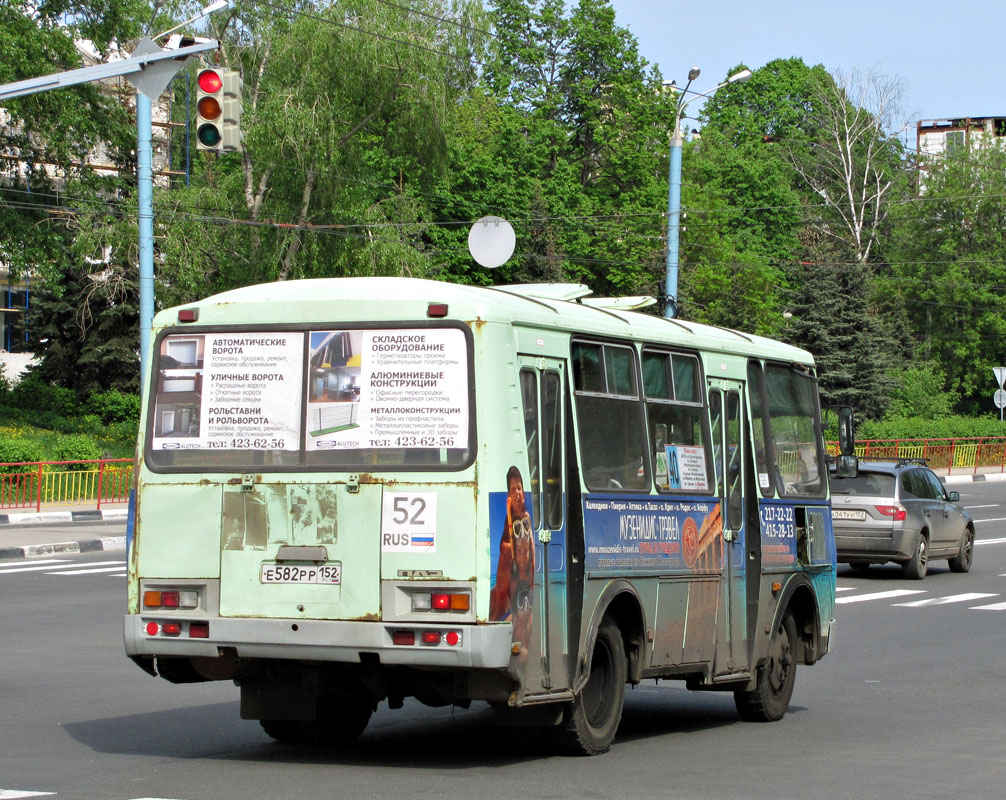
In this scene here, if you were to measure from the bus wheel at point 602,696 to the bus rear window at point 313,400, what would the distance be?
173 centimetres

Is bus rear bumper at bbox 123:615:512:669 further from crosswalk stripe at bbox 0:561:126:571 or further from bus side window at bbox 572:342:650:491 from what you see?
crosswalk stripe at bbox 0:561:126:571

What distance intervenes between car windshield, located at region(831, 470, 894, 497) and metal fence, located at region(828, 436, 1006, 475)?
912 inches

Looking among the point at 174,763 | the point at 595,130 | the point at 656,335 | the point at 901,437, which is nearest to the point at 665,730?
the point at 656,335

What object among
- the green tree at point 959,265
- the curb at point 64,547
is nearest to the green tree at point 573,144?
the green tree at point 959,265

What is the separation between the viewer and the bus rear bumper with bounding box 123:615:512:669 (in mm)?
7602

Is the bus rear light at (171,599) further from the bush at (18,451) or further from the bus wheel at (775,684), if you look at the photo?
the bush at (18,451)

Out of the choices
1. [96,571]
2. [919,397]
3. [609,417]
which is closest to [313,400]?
[609,417]

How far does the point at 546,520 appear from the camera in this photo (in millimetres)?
8188

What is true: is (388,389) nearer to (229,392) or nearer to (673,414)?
(229,392)

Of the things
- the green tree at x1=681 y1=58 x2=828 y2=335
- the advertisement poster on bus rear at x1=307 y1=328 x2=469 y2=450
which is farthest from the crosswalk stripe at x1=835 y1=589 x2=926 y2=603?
the green tree at x1=681 y1=58 x2=828 y2=335

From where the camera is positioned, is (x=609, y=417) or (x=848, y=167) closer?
(x=609, y=417)

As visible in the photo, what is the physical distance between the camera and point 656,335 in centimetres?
957

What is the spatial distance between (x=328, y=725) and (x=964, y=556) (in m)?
17.3

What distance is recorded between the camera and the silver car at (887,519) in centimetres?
2247
